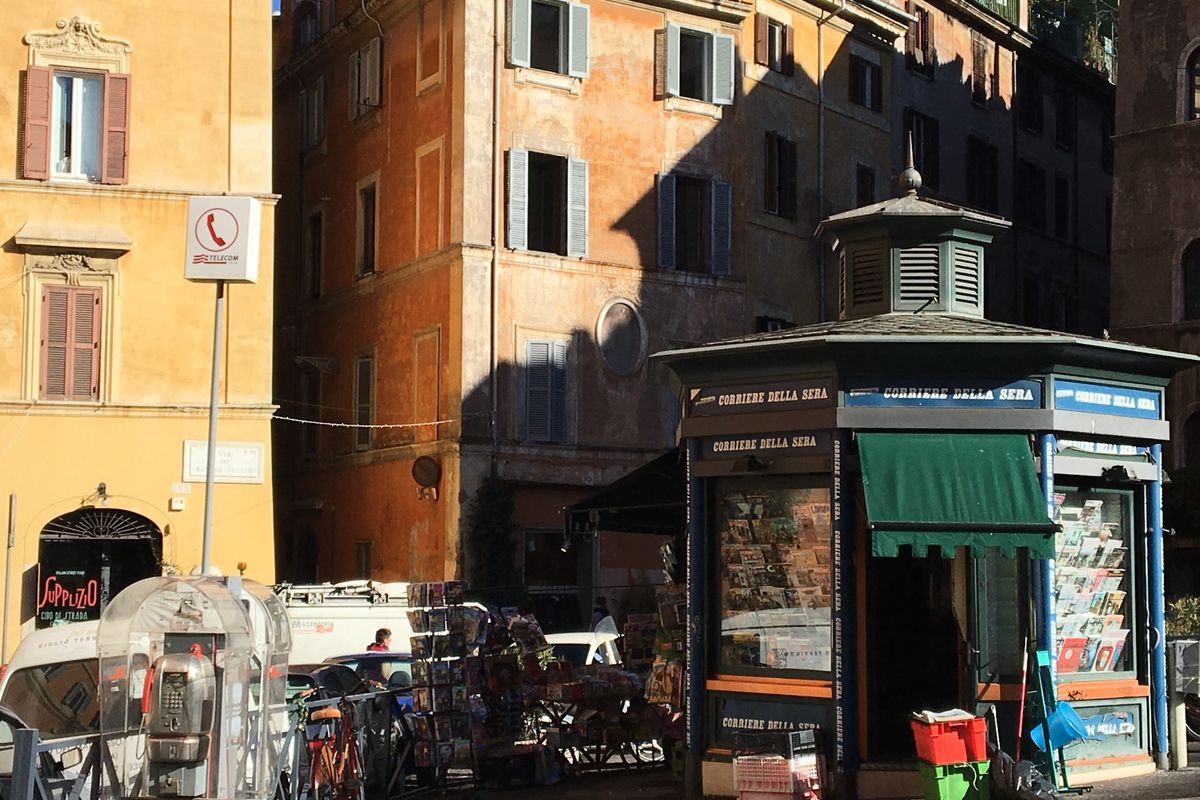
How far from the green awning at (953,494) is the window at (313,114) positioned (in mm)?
24388

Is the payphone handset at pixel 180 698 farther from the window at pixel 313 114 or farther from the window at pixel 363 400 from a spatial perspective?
the window at pixel 313 114

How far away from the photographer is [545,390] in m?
32.2

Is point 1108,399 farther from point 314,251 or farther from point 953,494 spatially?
point 314,251

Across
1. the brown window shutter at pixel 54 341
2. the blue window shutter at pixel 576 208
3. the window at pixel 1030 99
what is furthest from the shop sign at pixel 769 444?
the window at pixel 1030 99

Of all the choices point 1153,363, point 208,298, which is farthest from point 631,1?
point 1153,363

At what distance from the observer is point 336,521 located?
35125mm

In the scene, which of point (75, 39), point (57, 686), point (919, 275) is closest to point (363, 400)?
point (75, 39)

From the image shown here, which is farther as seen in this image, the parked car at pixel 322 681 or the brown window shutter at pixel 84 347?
the brown window shutter at pixel 84 347

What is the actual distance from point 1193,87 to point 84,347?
771 inches

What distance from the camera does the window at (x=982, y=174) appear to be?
137 feet

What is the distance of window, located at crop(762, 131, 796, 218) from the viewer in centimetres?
3603

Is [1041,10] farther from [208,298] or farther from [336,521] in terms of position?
[208,298]

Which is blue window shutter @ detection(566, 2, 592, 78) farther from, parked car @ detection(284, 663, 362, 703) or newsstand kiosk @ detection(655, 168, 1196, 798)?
newsstand kiosk @ detection(655, 168, 1196, 798)

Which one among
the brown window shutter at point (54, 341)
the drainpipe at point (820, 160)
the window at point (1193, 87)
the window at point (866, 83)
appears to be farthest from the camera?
the window at point (866, 83)
